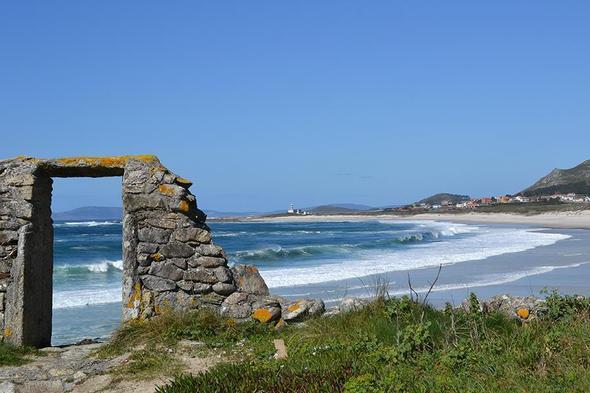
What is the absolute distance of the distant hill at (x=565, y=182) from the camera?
3928 inches

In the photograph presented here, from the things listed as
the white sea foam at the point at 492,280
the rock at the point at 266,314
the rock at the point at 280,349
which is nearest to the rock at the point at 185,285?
the rock at the point at 266,314

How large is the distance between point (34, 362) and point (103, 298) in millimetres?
7272

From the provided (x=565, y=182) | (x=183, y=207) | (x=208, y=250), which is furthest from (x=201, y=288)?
(x=565, y=182)

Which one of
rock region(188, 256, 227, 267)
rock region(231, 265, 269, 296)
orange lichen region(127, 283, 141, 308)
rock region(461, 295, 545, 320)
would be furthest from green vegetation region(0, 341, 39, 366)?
rock region(461, 295, 545, 320)

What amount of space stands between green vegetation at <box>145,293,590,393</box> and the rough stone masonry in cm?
44

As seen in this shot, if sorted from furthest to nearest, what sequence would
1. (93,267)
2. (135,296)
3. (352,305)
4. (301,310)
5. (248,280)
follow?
1. (93,267)
2. (248,280)
3. (301,310)
4. (135,296)
5. (352,305)

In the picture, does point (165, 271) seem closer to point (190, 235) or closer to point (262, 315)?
point (190, 235)

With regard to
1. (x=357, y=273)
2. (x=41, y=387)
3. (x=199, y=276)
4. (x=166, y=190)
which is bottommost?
(x=357, y=273)

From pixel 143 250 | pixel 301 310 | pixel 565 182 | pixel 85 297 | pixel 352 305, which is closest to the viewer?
pixel 352 305

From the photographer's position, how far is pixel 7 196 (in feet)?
26.6

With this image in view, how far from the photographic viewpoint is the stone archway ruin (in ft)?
26.3

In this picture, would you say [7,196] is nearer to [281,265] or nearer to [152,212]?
[152,212]

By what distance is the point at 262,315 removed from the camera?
8.12 metres

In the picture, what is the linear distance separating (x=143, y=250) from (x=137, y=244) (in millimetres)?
112
